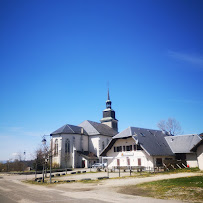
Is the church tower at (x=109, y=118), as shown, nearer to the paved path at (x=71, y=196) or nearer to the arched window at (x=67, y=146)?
the arched window at (x=67, y=146)

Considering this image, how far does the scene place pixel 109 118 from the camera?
2771 inches

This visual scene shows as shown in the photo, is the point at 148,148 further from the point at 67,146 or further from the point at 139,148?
the point at 67,146

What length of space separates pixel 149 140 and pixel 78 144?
82.7 feet

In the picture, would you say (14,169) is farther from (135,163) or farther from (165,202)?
(165,202)

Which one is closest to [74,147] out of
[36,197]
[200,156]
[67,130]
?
[67,130]

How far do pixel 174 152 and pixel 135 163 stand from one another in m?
8.28

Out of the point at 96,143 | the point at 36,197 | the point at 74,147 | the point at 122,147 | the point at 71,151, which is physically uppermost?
the point at 96,143

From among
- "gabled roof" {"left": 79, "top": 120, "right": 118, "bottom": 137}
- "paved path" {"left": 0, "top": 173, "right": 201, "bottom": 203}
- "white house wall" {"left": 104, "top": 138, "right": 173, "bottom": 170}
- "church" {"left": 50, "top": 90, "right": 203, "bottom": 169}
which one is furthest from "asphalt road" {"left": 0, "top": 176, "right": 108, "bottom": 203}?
"gabled roof" {"left": 79, "top": 120, "right": 118, "bottom": 137}

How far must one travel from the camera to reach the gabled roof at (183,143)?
34.9 meters

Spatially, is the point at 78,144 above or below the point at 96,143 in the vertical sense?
Result: below

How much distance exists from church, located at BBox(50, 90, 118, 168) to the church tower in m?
5.07

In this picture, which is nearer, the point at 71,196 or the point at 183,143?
the point at 71,196

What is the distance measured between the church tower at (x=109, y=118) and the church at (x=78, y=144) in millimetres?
5070

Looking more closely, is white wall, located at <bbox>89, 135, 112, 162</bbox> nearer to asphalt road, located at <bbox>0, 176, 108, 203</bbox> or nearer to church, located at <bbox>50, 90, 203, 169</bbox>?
church, located at <bbox>50, 90, 203, 169</bbox>
